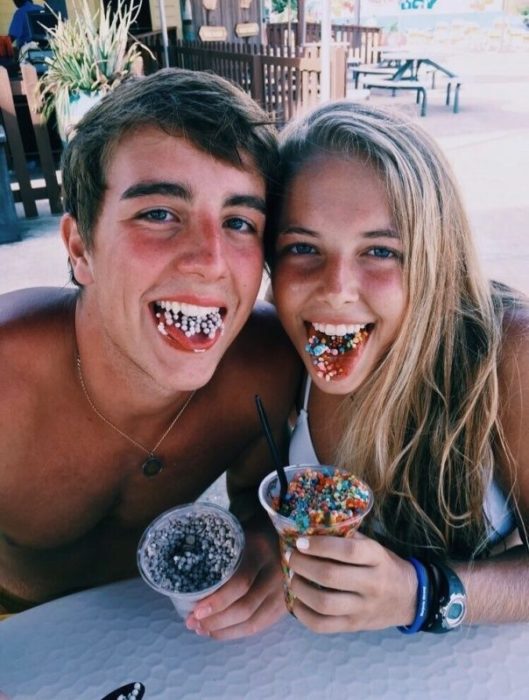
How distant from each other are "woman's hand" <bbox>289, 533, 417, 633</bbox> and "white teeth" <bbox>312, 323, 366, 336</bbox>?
1.88ft

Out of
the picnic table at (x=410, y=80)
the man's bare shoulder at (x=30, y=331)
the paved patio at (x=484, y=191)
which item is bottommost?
the paved patio at (x=484, y=191)

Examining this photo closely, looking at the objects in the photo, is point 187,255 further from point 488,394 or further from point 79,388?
point 488,394

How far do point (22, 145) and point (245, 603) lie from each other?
7.28m

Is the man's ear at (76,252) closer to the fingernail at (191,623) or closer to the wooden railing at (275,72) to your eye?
the fingernail at (191,623)

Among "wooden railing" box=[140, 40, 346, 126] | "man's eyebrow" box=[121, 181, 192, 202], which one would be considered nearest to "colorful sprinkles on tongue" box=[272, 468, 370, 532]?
"man's eyebrow" box=[121, 181, 192, 202]

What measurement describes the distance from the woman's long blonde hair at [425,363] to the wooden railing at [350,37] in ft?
49.2

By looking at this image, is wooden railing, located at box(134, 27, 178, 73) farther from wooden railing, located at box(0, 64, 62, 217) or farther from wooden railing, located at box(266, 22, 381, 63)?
wooden railing, located at box(0, 64, 62, 217)

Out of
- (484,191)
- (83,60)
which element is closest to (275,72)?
(83,60)

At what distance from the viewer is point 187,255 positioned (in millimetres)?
1549

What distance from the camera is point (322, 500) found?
4.35ft

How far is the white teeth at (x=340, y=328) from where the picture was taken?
1.66m

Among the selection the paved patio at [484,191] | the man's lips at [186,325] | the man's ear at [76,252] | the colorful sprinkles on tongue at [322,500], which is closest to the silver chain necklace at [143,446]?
the man's ear at [76,252]

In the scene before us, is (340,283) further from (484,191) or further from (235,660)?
(484,191)

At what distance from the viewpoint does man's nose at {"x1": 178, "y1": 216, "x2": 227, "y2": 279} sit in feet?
5.01
